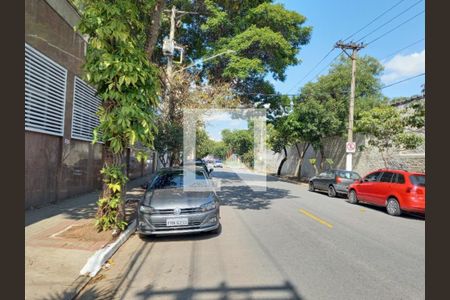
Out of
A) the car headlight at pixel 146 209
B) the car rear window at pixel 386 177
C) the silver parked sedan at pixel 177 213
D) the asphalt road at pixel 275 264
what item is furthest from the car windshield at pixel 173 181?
the car rear window at pixel 386 177

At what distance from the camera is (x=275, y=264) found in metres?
5.84

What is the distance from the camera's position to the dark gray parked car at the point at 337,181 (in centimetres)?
1714

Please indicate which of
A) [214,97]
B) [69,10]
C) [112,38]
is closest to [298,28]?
[214,97]

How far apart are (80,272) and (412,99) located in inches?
737

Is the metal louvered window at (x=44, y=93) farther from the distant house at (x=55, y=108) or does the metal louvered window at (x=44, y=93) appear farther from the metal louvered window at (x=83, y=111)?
the metal louvered window at (x=83, y=111)

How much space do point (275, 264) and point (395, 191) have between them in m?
7.76

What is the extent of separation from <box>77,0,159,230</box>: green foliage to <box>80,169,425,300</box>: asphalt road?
52.3 inches

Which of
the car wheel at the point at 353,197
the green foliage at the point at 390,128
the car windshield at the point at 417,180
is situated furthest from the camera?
the green foliage at the point at 390,128

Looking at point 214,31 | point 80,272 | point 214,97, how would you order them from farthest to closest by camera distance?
1. point 214,31
2. point 214,97
3. point 80,272

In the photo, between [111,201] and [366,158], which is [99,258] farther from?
[366,158]

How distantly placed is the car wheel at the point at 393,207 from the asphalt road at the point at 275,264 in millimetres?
1889

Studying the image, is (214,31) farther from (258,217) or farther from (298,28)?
(258,217)

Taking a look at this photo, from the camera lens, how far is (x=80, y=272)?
5.33m

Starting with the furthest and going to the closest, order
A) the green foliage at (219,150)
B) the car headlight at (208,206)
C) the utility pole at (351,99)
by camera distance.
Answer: the green foliage at (219,150), the utility pole at (351,99), the car headlight at (208,206)
